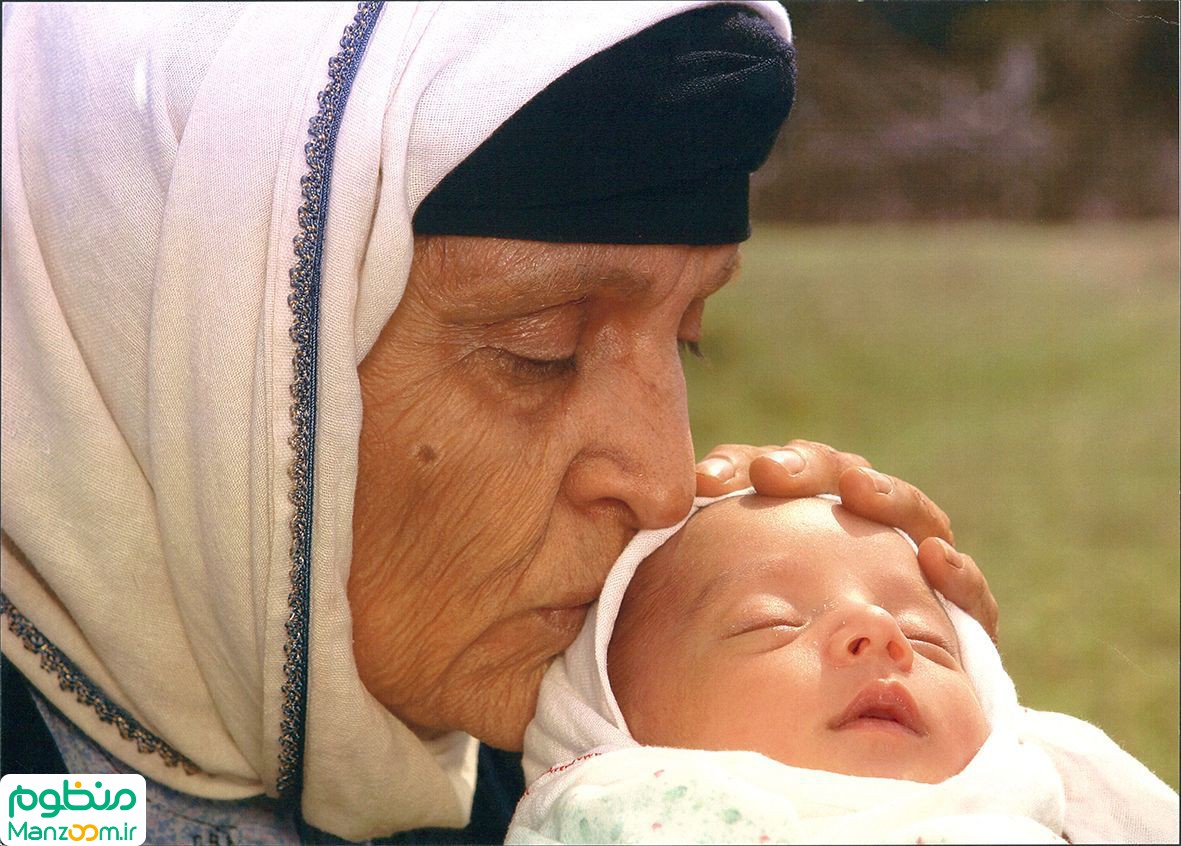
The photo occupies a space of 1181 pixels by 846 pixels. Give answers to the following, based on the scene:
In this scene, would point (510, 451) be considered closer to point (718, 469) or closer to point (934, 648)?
point (718, 469)

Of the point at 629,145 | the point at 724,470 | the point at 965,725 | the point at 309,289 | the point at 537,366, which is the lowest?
the point at 965,725

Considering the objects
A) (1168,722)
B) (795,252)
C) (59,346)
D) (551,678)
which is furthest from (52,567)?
(795,252)

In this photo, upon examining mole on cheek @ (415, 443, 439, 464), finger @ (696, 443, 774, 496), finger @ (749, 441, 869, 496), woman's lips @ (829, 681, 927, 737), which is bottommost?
woman's lips @ (829, 681, 927, 737)

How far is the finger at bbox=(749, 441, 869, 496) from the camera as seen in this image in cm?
169

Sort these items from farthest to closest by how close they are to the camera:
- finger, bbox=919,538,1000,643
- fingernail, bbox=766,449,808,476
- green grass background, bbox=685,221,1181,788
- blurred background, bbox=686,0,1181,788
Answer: green grass background, bbox=685,221,1181,788
blurred background, bbox=686,0,1181,788
fingernail, bbox=766,449,808,476
finger, bbox=919,538,1000,643

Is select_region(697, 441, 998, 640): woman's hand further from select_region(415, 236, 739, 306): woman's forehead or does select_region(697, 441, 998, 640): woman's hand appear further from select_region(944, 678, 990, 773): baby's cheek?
select_region(415, 236, 739, 306): woman's forehead

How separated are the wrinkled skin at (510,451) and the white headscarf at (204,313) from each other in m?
0.08

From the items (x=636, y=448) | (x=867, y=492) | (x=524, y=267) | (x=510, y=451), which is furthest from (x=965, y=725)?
(x=524, y=267)

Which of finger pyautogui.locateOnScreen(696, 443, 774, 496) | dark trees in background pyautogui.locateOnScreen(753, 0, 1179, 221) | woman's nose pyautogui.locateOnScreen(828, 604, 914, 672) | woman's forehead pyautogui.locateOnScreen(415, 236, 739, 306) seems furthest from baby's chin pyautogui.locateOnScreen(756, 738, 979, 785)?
dark trees in background pyautogui.locateOnScreen(753, 0, 1179, 221)

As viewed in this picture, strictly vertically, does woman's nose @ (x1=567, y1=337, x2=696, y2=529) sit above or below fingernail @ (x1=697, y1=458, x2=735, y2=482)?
above

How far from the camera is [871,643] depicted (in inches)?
55.5

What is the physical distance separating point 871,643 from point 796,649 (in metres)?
0.09

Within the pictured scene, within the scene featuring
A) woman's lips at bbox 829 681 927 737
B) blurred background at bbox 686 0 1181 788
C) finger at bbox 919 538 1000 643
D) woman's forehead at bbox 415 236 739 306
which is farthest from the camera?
blurred background at bbox 686 0 1181 788

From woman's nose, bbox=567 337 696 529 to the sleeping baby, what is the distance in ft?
0.26
